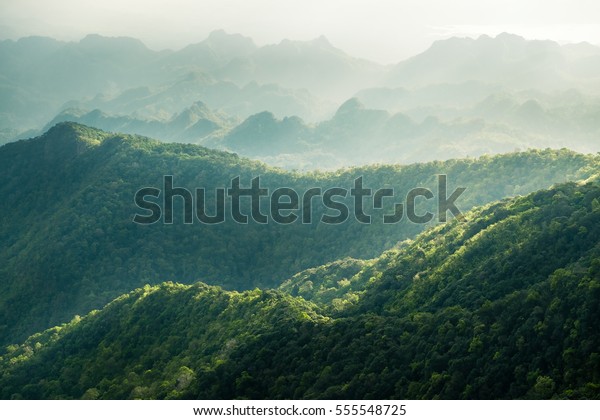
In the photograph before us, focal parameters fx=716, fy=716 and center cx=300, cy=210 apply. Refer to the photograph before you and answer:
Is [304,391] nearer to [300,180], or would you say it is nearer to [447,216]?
[447,216]

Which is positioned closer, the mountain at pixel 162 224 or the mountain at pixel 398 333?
the mountain at pixel 398 333

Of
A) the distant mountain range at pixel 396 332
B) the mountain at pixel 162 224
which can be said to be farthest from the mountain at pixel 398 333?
the mountain at pixel 162 224

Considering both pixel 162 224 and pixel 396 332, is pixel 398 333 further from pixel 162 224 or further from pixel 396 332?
pixel 162 224

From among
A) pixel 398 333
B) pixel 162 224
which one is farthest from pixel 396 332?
pixel 162 224

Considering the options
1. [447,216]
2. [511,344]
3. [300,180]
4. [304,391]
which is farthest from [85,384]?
[300,180]

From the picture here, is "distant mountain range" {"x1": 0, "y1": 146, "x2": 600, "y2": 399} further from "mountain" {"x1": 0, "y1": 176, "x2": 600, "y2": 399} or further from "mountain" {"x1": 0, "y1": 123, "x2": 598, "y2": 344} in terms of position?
"mountain" {"x1": 0, "y1": 123, "x2": 598, "y2": 344}

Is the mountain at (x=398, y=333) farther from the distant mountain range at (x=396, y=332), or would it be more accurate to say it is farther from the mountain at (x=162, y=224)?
the mountain at (x=162, y=224)

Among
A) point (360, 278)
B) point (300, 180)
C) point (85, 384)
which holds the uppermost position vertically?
point (300, 180)
